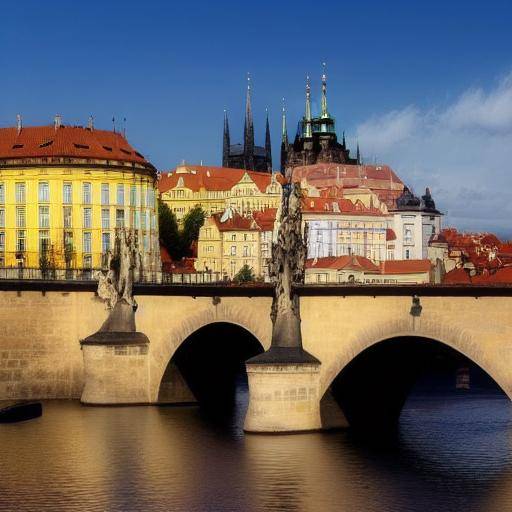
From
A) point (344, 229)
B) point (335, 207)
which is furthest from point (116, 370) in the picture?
point (335, 207)

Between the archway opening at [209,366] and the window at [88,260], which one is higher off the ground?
the window at [88,260]

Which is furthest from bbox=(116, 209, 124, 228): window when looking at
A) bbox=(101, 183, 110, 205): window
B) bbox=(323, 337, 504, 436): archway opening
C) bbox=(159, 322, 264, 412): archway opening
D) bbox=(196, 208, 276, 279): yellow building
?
bbox=(323, 337, 504, 436): archway opening

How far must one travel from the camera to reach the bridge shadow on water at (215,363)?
71.1m

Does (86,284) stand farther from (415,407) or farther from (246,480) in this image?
(246,480)

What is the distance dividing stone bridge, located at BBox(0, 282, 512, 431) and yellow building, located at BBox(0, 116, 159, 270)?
35.7 meters

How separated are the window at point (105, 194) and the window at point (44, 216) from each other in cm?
426

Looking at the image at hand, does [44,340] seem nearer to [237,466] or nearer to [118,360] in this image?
[118,360]

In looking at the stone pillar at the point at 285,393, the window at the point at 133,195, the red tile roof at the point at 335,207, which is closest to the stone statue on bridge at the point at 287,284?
the stone pillar at the point at 285,393

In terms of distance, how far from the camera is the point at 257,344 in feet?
243

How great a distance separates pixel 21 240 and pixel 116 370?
144 ft

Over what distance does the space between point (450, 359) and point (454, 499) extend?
17501mm

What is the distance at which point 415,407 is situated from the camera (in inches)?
2886

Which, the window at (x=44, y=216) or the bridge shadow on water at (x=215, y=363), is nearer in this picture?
the bridge shadow on water at (x=215, y=363)

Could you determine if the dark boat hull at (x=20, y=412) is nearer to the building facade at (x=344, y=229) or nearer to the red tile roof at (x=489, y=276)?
the red tile roof at (x=489, y=276)
